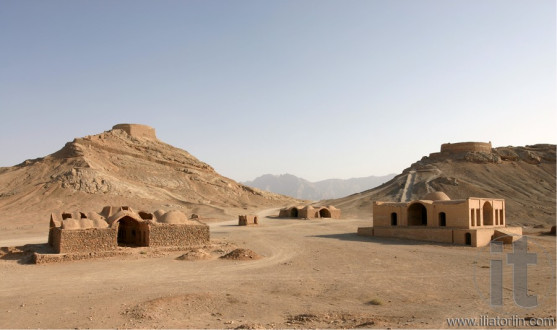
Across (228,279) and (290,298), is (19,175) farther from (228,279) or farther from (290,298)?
(290,298)

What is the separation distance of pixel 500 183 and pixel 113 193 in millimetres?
45913

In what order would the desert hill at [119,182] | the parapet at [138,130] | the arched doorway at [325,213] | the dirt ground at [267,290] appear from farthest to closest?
the parapet at [138,130]
the arched doorway at [325,213]
the desert hill at [119,182]
the dirt ground at [267,290]

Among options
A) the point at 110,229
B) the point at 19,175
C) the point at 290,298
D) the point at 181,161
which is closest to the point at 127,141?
the point at 181,161

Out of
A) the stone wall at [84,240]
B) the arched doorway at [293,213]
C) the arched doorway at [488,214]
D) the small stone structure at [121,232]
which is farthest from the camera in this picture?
the arched doorway at [293,213]

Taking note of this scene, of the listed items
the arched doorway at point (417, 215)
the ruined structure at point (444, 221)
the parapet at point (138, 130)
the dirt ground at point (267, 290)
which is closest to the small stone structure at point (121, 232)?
the dirt ground at point (267, 290)

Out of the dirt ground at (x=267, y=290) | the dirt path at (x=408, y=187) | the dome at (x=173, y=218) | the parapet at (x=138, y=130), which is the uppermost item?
the parapet at (x=138, y=130)

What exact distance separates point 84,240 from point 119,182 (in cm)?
3078

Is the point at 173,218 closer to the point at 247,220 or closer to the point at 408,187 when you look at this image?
the point at 247,220

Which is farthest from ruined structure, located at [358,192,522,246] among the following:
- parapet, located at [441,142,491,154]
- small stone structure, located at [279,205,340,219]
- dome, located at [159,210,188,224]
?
parapet, located at [441,142,491,154]

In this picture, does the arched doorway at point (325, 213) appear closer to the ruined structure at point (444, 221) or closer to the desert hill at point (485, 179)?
the desert hill at point (485, 179)

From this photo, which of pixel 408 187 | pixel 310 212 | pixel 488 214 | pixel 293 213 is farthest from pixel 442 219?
pixel 408 187

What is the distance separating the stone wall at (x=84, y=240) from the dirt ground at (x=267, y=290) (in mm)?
1061

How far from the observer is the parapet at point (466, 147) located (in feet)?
198

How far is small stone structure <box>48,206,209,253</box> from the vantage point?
1870cm
